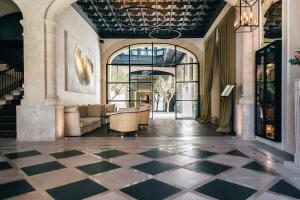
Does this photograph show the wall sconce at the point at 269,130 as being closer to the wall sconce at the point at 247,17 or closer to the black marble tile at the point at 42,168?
the wall sconce at the point at 247,17

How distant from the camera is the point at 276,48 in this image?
4586 millimetres

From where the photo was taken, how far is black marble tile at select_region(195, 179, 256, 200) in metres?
2.40

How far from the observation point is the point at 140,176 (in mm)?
3029

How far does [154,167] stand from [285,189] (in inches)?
65.9

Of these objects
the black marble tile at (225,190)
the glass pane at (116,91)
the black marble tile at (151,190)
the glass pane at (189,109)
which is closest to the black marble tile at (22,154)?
the black marble tile at (151,190)

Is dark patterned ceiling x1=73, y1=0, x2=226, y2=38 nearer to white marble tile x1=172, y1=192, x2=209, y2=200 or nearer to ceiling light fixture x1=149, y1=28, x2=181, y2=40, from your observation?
ceiling light fixture x1=149, y1=28, x2=181, y2=40

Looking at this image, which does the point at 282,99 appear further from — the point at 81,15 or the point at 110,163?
the point at 81,15

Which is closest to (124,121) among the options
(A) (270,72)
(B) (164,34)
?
(A) (270,72)

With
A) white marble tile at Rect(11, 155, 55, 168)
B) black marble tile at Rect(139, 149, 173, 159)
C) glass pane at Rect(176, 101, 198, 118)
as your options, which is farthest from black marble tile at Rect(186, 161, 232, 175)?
glass pane at Rect(176, 101, 198, 118)

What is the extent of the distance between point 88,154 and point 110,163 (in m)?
0.78

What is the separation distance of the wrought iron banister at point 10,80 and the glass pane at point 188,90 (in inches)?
286

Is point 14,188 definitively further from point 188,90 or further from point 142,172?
point 188,90

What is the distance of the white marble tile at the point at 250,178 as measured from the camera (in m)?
2.74

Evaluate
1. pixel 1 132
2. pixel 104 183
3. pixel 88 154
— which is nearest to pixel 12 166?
pixel 88 154
